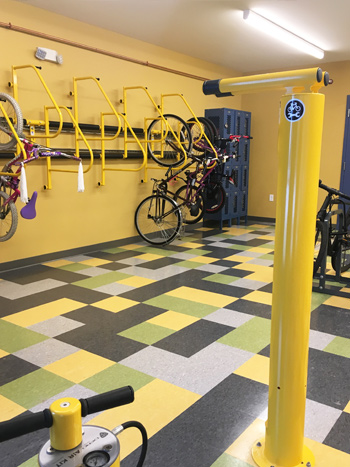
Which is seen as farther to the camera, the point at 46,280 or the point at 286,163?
the point at 46,280

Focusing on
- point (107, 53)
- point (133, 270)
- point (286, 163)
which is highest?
point (107, 53)

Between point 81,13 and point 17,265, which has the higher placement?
point 81,13

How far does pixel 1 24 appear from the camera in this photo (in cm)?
425

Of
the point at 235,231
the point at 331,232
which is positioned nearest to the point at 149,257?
the point at 331,232

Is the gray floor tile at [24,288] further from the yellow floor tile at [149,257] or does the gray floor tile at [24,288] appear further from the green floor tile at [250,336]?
the green floor tile at [250,336]

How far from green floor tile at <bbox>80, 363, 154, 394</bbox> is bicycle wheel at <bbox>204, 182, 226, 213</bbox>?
4.41 meters

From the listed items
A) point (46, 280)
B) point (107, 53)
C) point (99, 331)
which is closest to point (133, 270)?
point (46, 280)

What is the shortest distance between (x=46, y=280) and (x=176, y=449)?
2.85m

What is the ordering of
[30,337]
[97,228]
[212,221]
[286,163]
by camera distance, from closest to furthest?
[286,163]
[30,337]
[97,228]
[212,221]

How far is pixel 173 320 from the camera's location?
3.30 m

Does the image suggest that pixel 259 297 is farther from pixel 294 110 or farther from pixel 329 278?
pixel 294 110

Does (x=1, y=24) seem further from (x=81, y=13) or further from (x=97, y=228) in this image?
(x=97, y=228)

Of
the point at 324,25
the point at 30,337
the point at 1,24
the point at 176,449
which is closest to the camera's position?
the point at 176,449

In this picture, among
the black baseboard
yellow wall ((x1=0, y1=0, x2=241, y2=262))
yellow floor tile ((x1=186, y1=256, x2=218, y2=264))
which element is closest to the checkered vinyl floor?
the black baseboard
